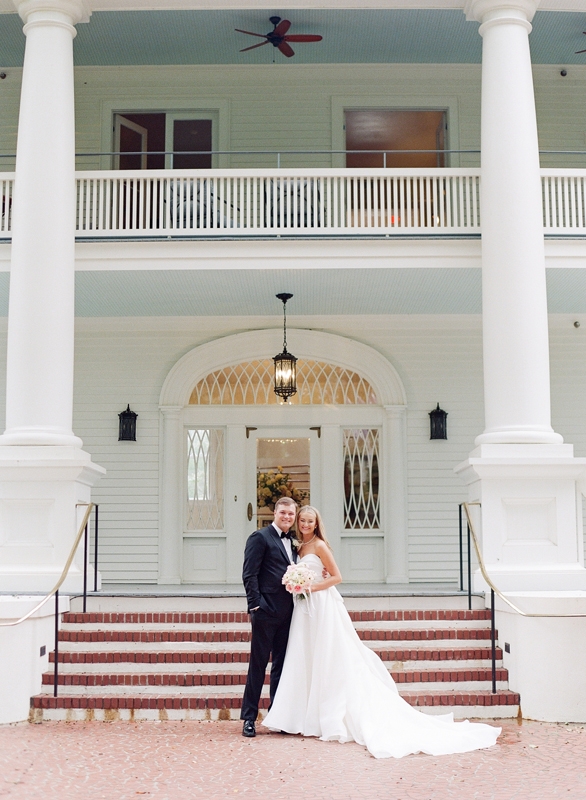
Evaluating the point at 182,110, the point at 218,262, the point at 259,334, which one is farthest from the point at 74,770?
the point at 182,110

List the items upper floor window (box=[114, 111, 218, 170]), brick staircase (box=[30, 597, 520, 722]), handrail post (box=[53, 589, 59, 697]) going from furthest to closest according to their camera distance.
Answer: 1. upper floor window (box=[114, 111, 218, 170])
2. handrail post (box=[53, 589, 59, 697])
3. brick staircase (box=[30, 597, 520, 722])

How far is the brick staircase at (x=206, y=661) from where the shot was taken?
24.8 feet

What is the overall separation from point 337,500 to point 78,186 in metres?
5.58

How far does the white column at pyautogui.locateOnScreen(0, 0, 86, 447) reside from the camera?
9.69 m

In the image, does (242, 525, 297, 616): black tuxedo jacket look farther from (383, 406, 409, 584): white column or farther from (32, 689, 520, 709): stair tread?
(383, 406, 409, 584): white column

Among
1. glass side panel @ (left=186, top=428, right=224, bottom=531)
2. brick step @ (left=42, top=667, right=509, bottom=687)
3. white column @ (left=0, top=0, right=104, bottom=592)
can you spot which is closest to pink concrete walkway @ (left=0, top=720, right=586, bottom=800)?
brick step @ (left=42, top=667, right=509, bottom=687)

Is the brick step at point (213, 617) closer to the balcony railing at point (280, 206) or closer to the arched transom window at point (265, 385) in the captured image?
the balcony railing at point (280, 206)

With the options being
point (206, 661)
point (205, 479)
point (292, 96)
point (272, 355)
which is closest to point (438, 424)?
point (272, 355)

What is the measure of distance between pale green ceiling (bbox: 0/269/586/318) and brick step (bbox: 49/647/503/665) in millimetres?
4695

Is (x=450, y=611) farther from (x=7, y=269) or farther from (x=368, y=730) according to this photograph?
(x=7, y=269)

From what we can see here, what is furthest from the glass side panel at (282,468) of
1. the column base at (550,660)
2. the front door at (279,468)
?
the column base at (550,660)

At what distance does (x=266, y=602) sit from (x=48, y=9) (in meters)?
7.06

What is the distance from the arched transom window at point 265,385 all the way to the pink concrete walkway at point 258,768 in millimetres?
6931

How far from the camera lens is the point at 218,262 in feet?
36.0
